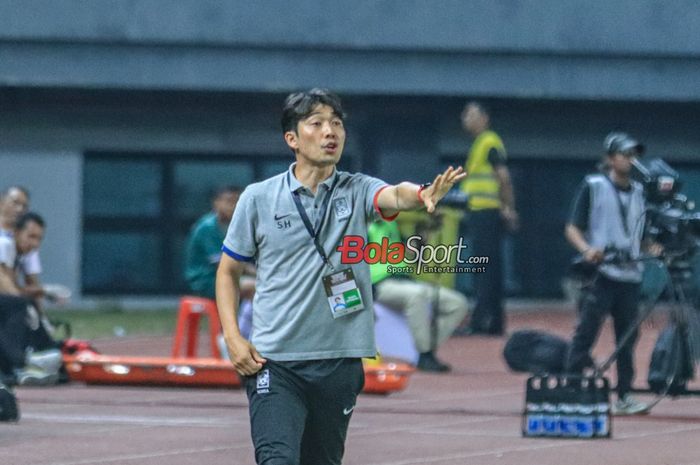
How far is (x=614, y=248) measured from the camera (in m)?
11.6

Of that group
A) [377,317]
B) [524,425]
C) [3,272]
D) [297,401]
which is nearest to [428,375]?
[377,317]

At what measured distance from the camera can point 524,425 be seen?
1040 centimetres

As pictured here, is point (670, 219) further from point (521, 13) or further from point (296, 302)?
point (521, 13)

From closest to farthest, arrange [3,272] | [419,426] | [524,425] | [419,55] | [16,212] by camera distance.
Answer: [524,425]
[419,426]
[3,272]
[16,212]
[419,55]

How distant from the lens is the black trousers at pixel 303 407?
19.6 feet

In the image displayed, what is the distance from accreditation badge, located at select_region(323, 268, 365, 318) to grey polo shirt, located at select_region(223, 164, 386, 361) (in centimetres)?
2

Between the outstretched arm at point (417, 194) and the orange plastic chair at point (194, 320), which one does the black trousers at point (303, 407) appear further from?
the orange plastic chair at point (194, 320)

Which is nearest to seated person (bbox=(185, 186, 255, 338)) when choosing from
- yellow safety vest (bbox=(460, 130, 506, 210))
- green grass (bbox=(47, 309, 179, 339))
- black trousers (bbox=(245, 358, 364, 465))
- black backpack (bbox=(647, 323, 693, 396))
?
yellow safety vest (bbox=(460, 130, 506, 210))

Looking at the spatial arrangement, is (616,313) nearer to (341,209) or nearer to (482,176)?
(341,209)

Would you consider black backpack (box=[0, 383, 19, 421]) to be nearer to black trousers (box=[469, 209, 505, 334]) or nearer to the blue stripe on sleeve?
the blue stripe on sleeve

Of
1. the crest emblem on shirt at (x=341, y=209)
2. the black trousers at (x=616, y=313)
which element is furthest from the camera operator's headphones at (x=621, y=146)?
the crest emblem on shirt at (x=341, y=209)

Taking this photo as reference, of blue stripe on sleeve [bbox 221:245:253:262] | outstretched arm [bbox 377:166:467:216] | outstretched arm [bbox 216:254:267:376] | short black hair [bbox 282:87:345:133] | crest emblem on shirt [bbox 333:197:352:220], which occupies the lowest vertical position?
outstretched arm [bbox 216:254:267:376]

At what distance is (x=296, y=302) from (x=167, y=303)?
62.6 feet

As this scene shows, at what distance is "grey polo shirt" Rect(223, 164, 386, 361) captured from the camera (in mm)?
6098
